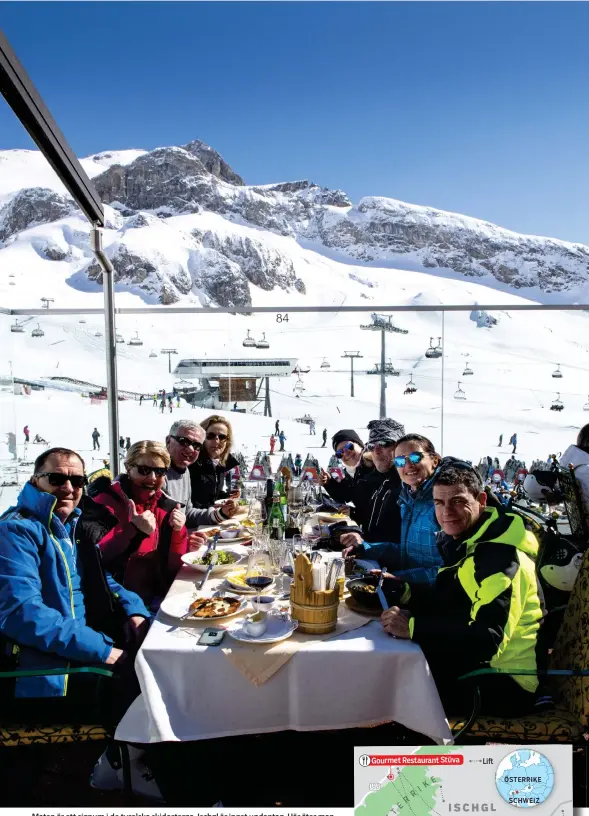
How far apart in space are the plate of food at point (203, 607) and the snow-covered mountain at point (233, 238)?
75039mm

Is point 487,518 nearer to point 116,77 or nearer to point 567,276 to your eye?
point 116,77

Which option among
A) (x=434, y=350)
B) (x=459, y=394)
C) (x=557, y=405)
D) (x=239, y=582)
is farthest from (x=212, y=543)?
(x=557, y=405)

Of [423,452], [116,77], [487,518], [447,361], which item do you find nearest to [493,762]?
[487,518]

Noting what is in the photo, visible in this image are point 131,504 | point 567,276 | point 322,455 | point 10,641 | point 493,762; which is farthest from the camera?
point 567,276

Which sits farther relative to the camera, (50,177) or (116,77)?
(50,177)

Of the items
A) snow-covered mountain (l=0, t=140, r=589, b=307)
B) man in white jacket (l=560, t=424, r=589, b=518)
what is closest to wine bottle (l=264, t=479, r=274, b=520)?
man in white jacket (l=560, t=424, r=589, b=518)

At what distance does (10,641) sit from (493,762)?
1427 mm

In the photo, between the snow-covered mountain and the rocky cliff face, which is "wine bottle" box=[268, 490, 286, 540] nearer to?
Answer: the snow-covered mountain

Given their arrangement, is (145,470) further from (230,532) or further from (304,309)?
(304,309)

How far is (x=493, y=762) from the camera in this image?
149cm

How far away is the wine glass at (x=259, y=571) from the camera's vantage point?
1.89 meters

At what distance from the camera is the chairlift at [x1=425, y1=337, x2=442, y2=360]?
4859mm

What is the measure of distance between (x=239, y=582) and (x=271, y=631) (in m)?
0.41

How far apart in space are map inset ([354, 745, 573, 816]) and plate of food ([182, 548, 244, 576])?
Result: 2.79 feet
